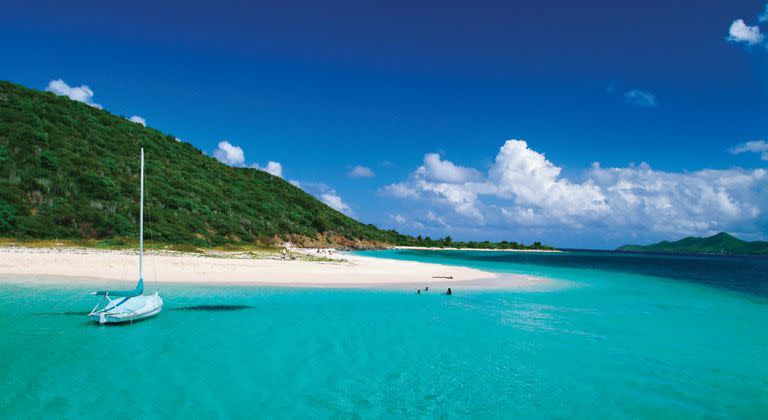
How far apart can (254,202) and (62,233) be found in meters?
46.1

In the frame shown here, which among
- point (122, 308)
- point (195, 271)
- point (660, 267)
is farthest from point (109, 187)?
point (660, 267)

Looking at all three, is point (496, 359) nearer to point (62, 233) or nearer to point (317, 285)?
point (317, 285)

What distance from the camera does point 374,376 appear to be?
13773 mm

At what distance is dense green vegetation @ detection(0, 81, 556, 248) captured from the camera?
159 ft

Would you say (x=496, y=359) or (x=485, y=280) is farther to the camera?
(x=485, y=280)

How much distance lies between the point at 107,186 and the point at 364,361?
56643 millimetres

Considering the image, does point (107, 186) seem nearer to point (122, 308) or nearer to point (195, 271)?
point (195, 271)

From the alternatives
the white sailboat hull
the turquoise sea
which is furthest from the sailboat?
the turquoise sea

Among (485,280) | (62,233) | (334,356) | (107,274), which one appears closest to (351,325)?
(334,356)

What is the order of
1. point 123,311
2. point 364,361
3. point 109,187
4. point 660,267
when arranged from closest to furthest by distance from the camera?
point 364,361 → point 123,311 → point 109,187 → point 660,267

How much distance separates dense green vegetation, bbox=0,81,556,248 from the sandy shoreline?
10.2 meters

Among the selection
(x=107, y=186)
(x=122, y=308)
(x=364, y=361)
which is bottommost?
(x=364, y=361)

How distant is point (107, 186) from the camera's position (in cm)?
5744

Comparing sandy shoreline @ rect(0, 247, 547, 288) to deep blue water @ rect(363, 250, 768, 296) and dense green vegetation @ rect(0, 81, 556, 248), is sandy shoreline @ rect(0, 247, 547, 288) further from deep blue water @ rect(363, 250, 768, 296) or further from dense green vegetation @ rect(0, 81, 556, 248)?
deep blue water @ rect(363, 250, 768, 296)
